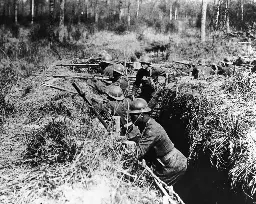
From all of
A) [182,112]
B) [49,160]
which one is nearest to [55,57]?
[182,112]

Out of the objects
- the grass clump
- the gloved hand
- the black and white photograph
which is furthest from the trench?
the grass clump

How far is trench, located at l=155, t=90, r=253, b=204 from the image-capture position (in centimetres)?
493

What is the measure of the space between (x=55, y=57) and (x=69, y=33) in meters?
8.82

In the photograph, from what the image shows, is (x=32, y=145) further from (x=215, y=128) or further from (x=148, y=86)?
(x=148, y=86)

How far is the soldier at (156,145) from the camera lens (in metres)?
4.67

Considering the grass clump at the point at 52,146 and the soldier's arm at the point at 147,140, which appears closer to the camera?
the grass clump at the point at 52,146

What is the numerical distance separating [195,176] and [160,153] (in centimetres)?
161

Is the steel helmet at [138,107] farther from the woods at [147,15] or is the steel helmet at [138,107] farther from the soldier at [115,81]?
the woods at [147,15]

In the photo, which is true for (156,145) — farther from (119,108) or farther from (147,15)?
(147,15)

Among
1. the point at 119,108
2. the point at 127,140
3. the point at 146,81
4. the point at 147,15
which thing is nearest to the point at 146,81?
the point at 146,81

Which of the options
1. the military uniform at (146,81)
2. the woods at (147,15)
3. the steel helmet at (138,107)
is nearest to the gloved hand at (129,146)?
the steel helmet at (138,107)

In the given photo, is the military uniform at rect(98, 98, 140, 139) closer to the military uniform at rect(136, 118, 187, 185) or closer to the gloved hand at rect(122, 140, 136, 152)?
the military uniform at rect(136, 118, 187, 185)

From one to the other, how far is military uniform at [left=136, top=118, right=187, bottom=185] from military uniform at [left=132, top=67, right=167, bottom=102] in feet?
11.6

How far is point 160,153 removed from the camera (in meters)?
4.96
